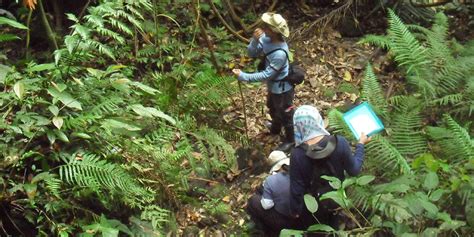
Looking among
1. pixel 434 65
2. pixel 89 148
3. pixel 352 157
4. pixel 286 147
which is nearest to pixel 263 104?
pixel 286 147

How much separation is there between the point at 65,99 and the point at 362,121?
8.18ft

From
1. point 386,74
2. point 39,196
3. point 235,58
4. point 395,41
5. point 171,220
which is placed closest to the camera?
point 39,196

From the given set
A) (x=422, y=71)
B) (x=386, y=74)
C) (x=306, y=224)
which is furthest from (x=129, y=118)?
(x=386, y=74)

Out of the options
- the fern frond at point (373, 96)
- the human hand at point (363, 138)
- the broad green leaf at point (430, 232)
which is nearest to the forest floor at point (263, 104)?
the fern frond at point (373, 96)

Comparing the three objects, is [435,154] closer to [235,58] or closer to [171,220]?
[171,220]

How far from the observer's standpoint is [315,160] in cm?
407

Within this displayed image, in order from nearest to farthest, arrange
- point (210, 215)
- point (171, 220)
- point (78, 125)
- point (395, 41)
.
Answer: point (78, 125) → point (171, 220) → point (210, 215) → point (395, 41)

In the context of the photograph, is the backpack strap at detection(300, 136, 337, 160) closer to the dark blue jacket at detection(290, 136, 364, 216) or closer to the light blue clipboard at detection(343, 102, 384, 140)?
the dark blue jacket at detection(290, 136, 364, 216)

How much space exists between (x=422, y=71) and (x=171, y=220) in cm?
358

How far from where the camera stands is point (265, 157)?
19.6ft

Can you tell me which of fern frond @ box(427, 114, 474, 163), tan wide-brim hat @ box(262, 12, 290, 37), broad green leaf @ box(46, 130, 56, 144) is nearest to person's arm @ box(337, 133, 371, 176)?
fern frond @ box(427, 114, 474, 163)

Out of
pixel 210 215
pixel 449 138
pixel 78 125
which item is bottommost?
pixel 210 215

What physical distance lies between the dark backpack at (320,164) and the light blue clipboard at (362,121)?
Result: 36 cm

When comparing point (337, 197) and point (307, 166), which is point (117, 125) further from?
point (337, 197)
